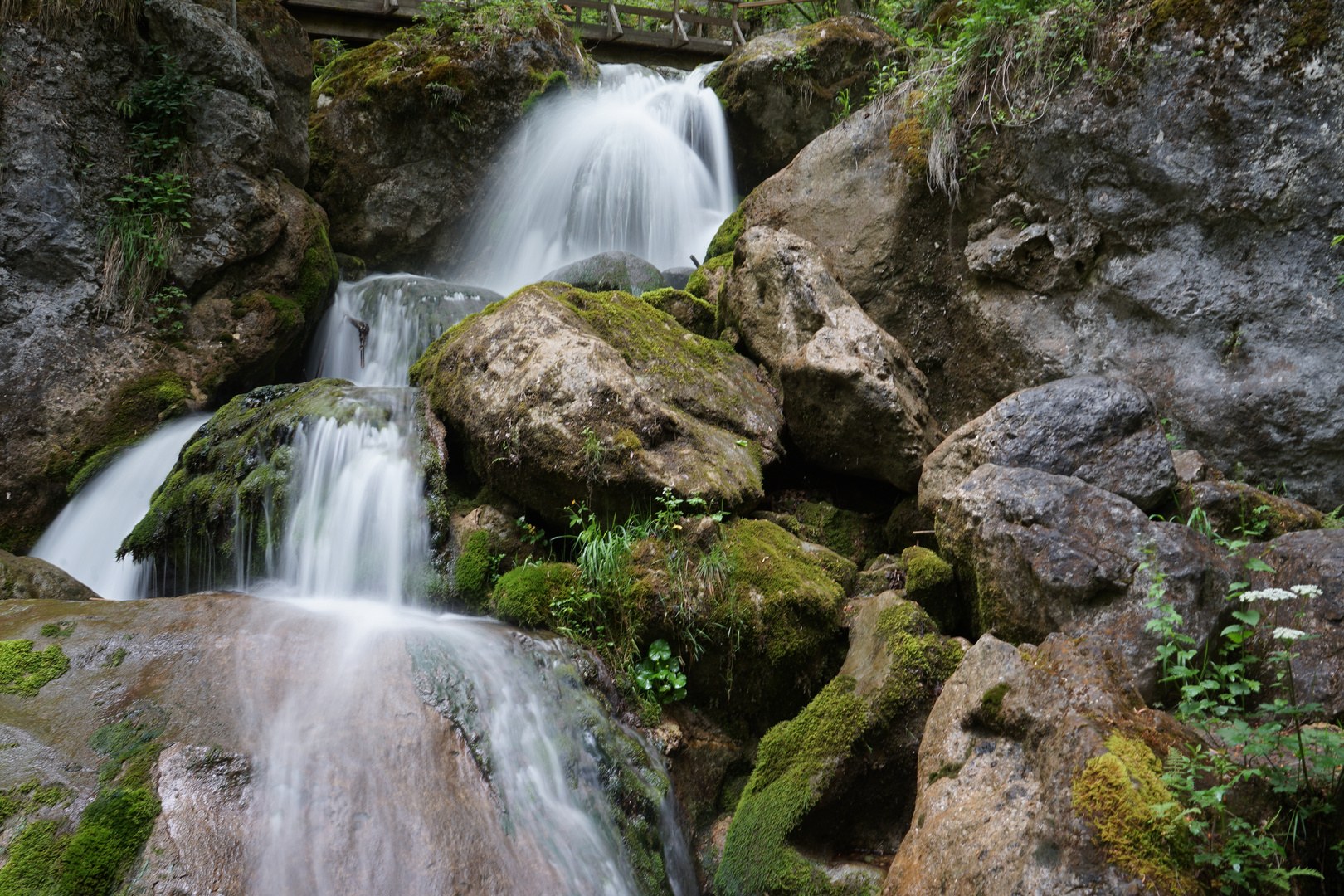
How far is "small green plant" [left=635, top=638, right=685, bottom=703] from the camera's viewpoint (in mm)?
4227

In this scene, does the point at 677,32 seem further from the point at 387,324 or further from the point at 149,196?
the point at 149,196

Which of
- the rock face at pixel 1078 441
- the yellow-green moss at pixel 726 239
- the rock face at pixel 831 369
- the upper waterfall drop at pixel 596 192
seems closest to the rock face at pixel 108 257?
the upper waterfall drop at pixel 596 192

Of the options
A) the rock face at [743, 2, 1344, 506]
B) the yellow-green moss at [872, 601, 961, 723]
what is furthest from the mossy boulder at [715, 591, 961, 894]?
the rock face at [743, 2, 1344, 506]

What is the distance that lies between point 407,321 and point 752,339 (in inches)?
167

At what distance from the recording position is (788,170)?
290 inches

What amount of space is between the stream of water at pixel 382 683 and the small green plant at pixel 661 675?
→ 0.31 meters

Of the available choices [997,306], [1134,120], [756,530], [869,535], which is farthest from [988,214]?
[756,530]

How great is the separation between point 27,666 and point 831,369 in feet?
14.9

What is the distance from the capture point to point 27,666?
346 centimetres

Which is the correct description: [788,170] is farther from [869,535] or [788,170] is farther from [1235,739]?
[1235,739]

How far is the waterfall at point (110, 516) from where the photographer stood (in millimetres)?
6043

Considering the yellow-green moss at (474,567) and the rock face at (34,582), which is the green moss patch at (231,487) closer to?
the rock face at (34,582)

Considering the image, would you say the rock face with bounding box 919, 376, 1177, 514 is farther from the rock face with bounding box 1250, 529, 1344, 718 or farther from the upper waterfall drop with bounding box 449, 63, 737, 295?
the upper waterfall drop with bounding box 449, 63, 737, 295

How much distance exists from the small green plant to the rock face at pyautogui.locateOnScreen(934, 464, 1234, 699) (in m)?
1.62
